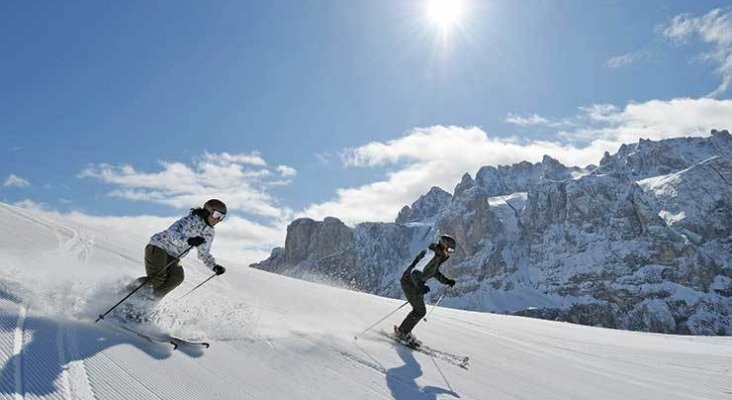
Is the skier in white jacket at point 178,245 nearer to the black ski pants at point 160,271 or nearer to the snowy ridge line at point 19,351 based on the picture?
the black ski pants at point 160,271

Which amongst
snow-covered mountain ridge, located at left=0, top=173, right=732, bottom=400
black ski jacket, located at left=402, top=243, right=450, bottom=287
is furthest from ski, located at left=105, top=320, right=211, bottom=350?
black ski jacket, located at left=402, top=243, right=450, bottom=287

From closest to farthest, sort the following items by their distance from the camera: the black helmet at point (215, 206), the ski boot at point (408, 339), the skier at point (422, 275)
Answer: the black helmet at point (215, 206), the ski boot at point (408, 339), the skier at point (422, 275)

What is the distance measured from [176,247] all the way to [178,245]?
4 centimetres

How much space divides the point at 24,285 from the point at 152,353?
239 cm

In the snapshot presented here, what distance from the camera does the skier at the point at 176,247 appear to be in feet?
25.1

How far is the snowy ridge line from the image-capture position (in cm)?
436

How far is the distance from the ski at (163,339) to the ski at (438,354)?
11.3ft

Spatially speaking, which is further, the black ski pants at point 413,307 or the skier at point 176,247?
the black ski pants at point 413,307

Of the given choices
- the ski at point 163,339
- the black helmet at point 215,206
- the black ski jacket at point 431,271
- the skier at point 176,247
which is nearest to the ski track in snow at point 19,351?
the ski at point 163,339

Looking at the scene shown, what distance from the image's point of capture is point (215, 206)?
8.09m

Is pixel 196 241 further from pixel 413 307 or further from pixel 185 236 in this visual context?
pixel 413 307

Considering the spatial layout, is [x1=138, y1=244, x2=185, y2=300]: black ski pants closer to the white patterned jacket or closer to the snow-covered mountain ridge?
the white patterned jacket

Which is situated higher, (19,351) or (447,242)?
(447,242)

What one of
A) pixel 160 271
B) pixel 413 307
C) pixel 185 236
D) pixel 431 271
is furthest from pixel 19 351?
pixel 431 271
